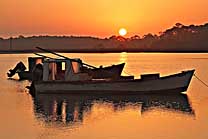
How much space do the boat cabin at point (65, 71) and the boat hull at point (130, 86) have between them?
0.33 meters

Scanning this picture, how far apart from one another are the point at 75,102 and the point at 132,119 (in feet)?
20.2

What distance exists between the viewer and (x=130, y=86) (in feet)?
83.6

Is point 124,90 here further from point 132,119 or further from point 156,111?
point 132,119

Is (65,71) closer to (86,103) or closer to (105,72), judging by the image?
(86,103)

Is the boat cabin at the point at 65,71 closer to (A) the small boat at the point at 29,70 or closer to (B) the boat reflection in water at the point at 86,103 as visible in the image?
(B) the boat reflection in water at the point at 86,103

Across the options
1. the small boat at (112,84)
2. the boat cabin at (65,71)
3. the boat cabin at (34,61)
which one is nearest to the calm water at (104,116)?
the small boat at (112,84)

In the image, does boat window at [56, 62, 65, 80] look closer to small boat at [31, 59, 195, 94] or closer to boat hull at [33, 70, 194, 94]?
small boat at [31, 59, 195, 94]

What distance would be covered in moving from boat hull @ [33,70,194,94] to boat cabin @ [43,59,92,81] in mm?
328

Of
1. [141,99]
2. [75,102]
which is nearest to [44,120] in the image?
[75,102]

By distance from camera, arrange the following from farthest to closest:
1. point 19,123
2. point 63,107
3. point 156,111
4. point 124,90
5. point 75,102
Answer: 1. point 124,90
2. point 75,102
3. point 63,107
4. point 156,111
5. point 19,123

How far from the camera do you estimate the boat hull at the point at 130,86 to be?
25359mm

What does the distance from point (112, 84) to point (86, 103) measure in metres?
Answer: 2.77

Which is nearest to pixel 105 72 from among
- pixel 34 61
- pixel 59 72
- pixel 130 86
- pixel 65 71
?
pixel 59 72

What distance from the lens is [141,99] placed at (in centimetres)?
2422
